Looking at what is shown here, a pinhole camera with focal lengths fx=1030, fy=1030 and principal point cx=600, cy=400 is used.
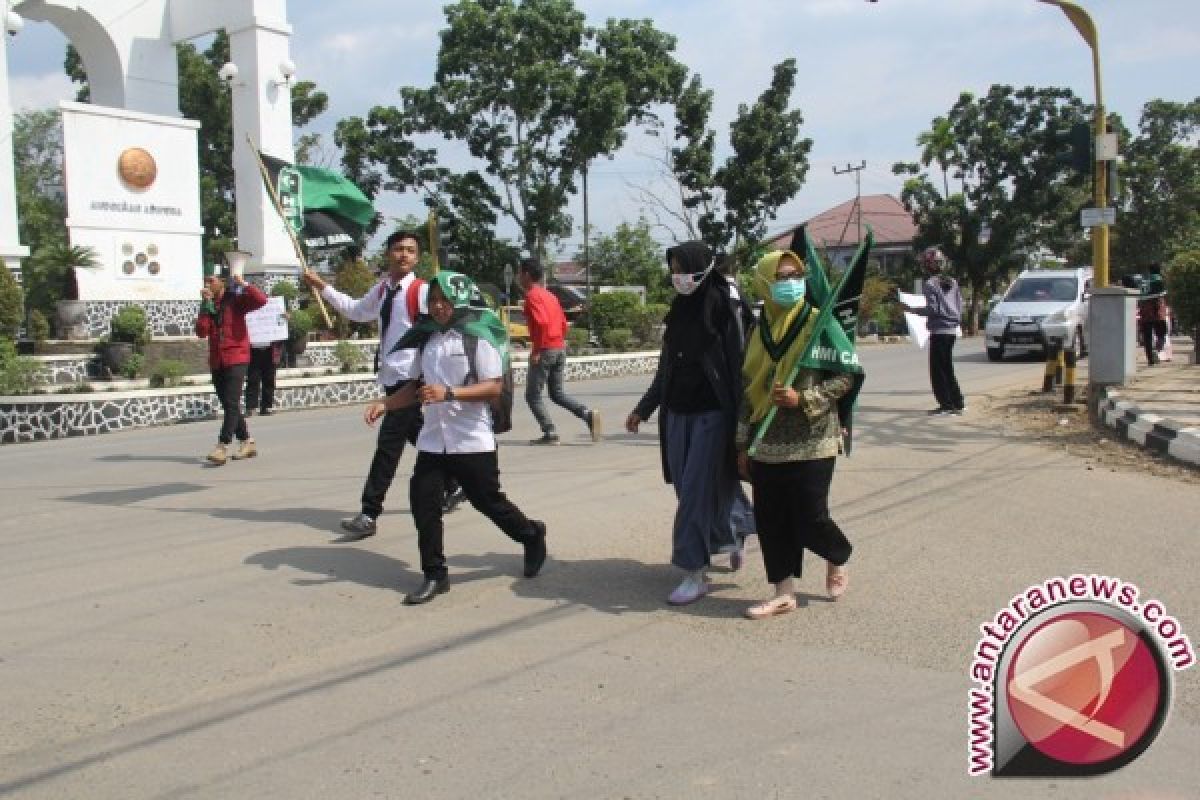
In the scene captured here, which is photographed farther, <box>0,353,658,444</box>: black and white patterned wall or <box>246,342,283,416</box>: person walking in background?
<box>246,342,283,416</box>: person walking in background

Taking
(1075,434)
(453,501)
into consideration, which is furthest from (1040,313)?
(453,501)

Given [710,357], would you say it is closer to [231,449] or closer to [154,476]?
[154,476]

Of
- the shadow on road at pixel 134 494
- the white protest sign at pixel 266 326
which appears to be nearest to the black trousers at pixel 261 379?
the white protest sign at pixel 266 326

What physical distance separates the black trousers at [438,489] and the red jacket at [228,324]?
4646 mm

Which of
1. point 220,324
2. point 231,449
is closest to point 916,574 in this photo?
point 220,324

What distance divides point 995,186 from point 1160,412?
32330mm

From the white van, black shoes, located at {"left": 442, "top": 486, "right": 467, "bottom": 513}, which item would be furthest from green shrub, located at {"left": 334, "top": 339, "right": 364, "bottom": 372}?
the white van

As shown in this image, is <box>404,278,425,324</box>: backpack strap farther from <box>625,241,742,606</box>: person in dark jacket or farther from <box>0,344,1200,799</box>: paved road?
<box>625,241,742,606</box>: person in dark jacket

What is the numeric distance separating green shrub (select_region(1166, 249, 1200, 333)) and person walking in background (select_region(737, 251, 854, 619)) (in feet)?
45.1

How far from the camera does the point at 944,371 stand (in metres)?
12.1

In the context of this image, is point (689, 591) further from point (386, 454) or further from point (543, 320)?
point (543, 320)

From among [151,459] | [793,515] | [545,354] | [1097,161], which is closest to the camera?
[793,515]

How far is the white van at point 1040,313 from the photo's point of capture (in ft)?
64.3

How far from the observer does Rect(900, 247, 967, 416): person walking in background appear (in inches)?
472
